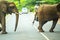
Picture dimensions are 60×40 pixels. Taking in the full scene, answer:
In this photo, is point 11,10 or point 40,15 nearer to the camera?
point 11,10

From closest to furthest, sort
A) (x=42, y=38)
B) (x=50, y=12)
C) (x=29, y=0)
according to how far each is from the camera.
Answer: (x=42, y=38) → (x=50, y=12) → (x=29, y=0)

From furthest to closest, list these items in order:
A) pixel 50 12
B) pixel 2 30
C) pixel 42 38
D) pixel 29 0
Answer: pixel 29 0 → pixel 50 12 → pixel 2 30 → pixel 42 38

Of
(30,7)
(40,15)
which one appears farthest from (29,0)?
(40,15)

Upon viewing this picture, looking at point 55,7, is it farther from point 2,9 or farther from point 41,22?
point 2,9

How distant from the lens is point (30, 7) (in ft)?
377

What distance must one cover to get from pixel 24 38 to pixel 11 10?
4026mm

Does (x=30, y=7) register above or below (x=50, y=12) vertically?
below

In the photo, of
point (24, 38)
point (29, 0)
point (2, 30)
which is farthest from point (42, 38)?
point (29, 0)

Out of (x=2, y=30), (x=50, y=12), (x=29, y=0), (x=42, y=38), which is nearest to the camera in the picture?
(x=42, y=38)

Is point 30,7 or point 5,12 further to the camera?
point 30,7

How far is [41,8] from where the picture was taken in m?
25.8

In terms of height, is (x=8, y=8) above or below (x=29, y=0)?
above

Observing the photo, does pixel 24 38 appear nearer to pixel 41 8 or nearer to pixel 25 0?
pixel 41 8

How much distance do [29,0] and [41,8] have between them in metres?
88.0
